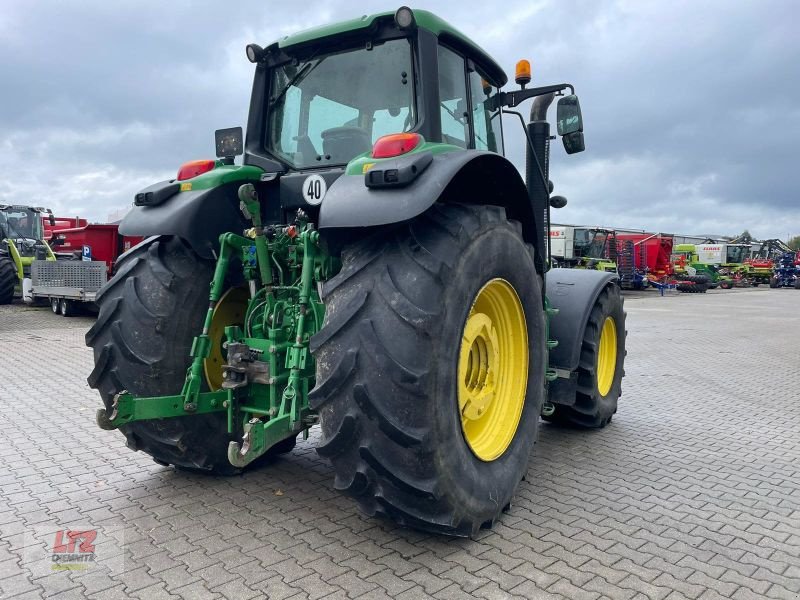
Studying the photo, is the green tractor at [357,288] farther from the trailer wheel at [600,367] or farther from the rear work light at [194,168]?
the trailer wheel at [600,367]

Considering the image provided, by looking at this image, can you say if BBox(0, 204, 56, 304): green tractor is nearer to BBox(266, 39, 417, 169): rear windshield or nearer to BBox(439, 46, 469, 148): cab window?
BBox(266, 39, 417, 169): rear windshield

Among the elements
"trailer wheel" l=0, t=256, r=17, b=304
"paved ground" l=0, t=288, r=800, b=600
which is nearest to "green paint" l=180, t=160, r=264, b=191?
"paved ground" l=0, t=288, r=800, b=600

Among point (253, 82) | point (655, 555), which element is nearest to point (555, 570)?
point (655, 555)

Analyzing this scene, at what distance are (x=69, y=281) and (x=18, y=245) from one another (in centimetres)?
397

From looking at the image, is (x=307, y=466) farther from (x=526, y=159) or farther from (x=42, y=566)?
(x=526, y=159)

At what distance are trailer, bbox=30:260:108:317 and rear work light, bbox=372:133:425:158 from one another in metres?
12.0

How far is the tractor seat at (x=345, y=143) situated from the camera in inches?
132

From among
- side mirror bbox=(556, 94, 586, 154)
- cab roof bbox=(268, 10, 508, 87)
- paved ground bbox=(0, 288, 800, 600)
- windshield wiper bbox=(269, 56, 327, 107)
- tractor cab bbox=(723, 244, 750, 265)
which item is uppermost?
cab roof bbox=(268, 10, 508, 87)

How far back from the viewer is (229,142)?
3.49m

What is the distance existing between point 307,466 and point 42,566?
157 cm

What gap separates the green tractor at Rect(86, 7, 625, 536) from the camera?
7.83 ft

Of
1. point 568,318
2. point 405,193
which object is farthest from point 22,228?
point 405,193

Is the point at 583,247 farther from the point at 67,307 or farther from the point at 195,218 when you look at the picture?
the point at 195,218

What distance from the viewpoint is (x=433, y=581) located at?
2422 millimetres
